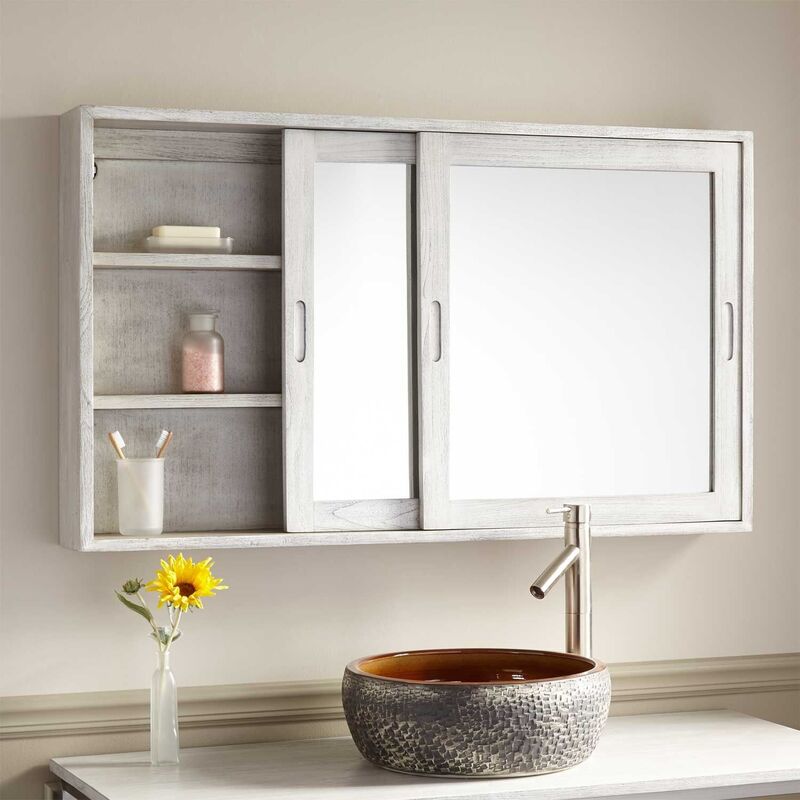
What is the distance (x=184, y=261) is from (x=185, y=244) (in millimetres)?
33

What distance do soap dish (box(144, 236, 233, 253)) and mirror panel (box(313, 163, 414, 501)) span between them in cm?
15

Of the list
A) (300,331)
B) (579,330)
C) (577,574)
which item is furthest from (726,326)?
(300,331)

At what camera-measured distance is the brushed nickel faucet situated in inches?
82.4

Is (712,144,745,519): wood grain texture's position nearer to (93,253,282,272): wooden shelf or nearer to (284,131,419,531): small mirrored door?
(284,131,419,531): small mirrored door

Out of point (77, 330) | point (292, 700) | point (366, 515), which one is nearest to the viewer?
point (77, 330)

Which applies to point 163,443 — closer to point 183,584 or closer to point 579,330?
point 183,584

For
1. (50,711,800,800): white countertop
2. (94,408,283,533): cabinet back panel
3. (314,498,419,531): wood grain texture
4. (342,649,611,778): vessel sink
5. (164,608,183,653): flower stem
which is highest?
(94,408,283,533): cabinet back panel

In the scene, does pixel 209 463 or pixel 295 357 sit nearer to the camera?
pixel 295 357

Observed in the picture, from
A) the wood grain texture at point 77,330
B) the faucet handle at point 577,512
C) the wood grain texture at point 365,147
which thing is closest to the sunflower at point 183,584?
the wood grain texture at point 77,330

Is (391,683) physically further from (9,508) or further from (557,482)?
(9,508)

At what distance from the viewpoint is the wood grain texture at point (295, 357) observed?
202cm

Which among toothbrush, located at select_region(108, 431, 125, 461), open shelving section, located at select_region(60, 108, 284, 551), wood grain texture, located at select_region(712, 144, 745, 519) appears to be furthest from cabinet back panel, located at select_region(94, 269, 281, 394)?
wood grain texture, located at select_region(712, 144, 745, 519)

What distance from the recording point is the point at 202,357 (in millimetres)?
2062

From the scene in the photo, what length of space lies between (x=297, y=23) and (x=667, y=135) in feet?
2.17
